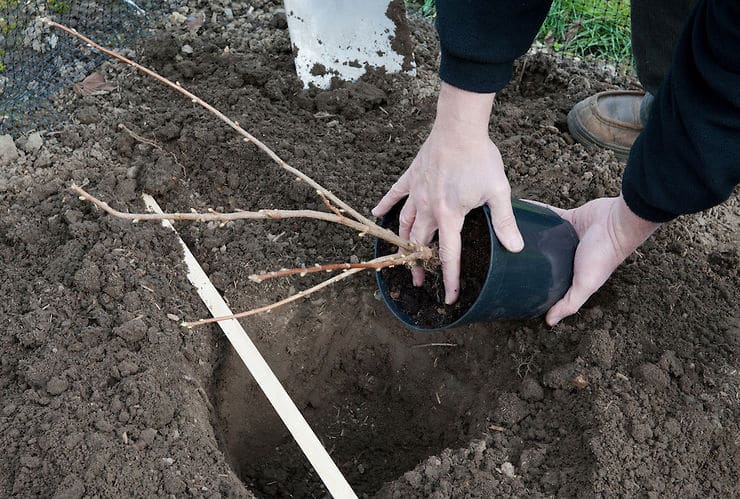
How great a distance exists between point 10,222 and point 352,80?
1.38 meters

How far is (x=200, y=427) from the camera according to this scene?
6.28 feet

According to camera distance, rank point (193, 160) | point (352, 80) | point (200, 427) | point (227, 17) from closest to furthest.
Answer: point (200, 427) → point (193, 160) → point (352, 80) → point (227, 17)

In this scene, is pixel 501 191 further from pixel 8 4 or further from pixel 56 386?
pixel 8 4

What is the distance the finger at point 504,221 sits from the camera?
5.62 feet

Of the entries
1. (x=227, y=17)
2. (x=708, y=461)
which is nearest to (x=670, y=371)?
(x=708, y=461)

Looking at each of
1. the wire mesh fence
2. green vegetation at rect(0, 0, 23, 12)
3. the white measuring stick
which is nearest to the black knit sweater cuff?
the white measuring stick

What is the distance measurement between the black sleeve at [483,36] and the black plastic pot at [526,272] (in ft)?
1.07

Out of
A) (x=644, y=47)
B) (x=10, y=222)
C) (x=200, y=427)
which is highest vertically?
(x=644, y=47)

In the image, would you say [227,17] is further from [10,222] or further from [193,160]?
[10,222]

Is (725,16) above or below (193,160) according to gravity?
above

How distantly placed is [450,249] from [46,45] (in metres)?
2.31

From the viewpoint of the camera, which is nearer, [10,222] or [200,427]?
[200,427]

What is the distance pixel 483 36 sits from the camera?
5.17ft

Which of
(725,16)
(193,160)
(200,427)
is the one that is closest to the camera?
(725,16)
